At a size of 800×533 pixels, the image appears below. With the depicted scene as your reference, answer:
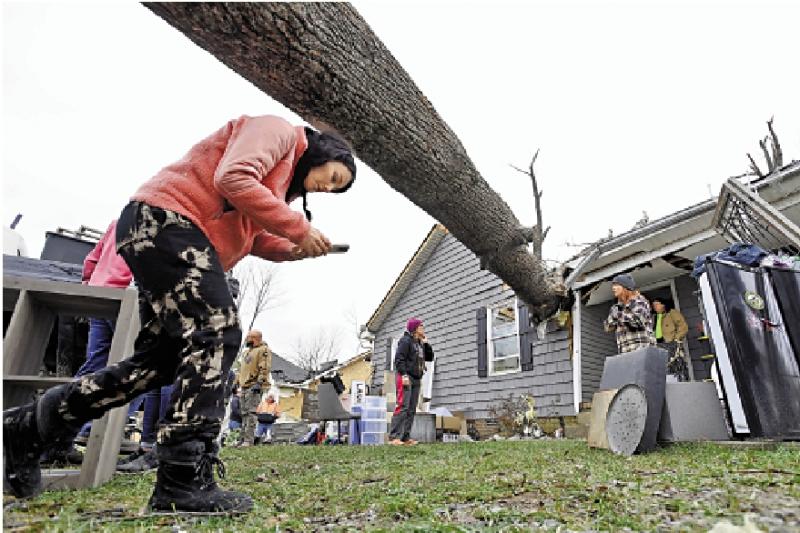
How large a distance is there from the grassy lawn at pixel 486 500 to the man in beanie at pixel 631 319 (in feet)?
8.08

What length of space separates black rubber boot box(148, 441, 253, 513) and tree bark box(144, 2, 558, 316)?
1.74 metres

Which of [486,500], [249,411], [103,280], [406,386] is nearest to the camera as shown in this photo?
[486,500]

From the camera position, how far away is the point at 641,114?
10102 mm

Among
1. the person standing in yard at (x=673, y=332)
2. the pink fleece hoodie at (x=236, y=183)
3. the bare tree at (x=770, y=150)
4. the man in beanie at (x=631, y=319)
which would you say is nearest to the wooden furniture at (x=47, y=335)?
the pink fleece hoodie at (x=236, y=183)

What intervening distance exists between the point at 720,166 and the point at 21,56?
21.0 meters

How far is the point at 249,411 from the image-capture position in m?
7.02

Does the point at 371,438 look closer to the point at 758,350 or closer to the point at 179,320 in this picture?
the point at 758,350

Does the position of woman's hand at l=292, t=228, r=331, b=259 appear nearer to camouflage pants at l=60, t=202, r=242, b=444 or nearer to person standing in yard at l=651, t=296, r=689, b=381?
camouflage pants at l=60, t=202, r=242, b=444

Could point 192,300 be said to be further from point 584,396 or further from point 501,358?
point 501,358

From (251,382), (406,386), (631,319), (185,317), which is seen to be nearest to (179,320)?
(185,317)

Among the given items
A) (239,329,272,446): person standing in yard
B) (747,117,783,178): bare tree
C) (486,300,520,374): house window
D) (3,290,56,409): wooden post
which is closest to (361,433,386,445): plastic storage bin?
(239,329,272,446): person standing in yard

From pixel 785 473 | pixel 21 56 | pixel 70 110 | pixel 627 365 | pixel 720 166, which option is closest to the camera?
pixel 785 473

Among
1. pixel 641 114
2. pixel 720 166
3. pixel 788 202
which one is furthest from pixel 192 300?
pixel 720 166

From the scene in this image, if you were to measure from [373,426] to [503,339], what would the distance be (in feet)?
11.4
